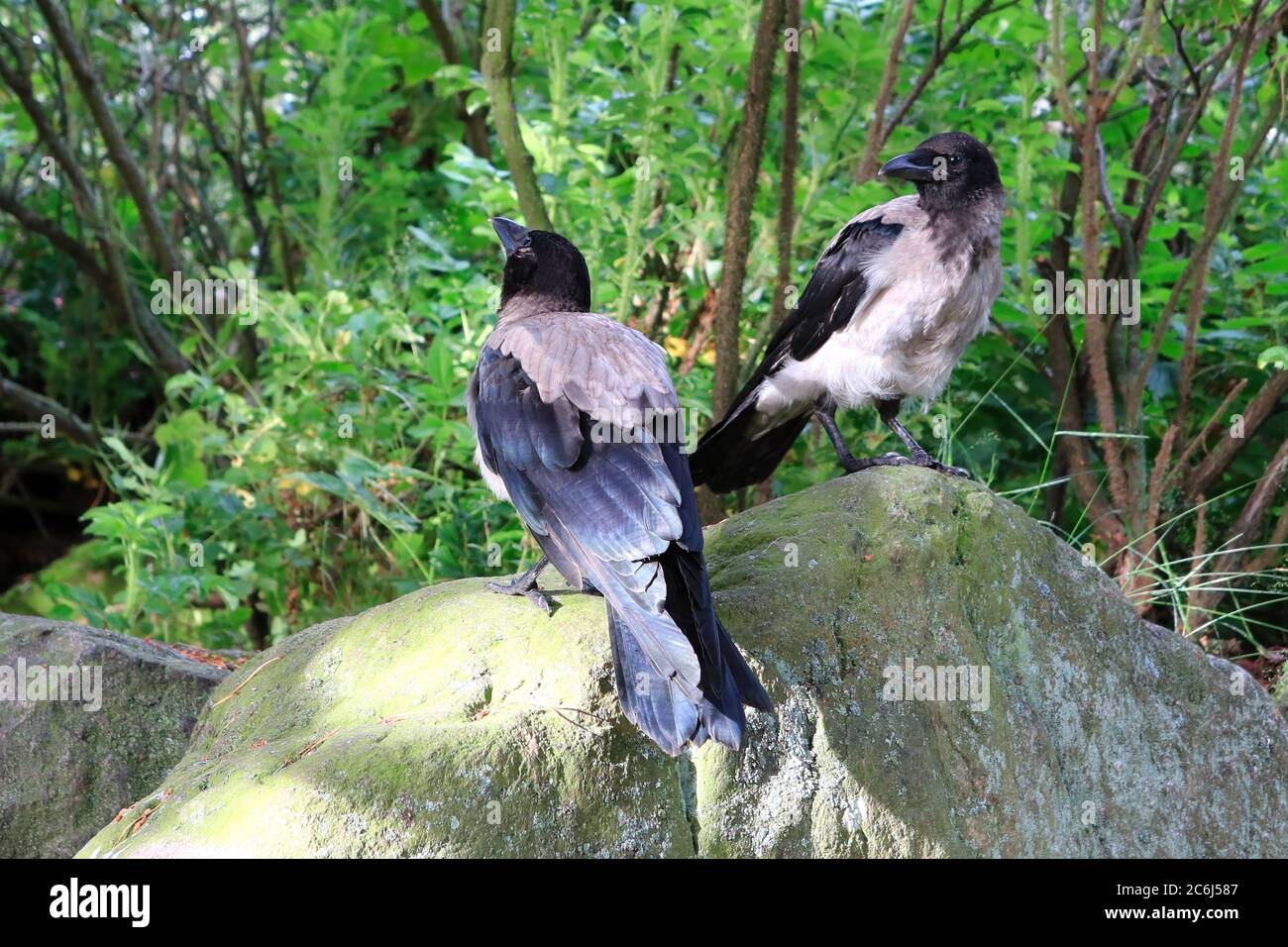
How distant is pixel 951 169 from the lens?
14.7 feet

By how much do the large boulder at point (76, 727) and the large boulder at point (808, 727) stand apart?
259 millimetres

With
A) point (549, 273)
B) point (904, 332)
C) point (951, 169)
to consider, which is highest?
point (951, 169)

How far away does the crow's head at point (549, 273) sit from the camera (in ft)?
14.0

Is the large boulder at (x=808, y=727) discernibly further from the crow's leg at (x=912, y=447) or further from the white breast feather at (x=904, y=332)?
the white breast feather at (x=904, y=332)

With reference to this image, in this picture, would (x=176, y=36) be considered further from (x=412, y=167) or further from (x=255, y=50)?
(x=412, y=167)

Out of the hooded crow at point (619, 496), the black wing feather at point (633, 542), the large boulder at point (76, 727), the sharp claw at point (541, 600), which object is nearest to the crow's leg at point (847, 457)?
the hooded crow at point (619, 496)

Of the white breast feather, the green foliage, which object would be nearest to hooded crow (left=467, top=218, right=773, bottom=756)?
the white breast feather

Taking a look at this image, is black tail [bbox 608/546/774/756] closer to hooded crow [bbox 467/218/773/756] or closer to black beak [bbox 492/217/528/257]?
hooded crow [bbox 467/218/773/756]

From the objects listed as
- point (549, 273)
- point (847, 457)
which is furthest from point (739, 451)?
point (549, 273)

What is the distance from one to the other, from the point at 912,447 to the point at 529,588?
56.5 inches

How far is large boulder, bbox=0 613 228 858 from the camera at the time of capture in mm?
3869

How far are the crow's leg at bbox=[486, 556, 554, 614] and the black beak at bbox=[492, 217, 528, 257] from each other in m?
1.20

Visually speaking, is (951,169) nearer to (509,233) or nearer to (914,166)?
(914,166)

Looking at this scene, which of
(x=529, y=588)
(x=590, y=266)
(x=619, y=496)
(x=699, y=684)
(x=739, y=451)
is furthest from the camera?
→ (x=590, y=266)
